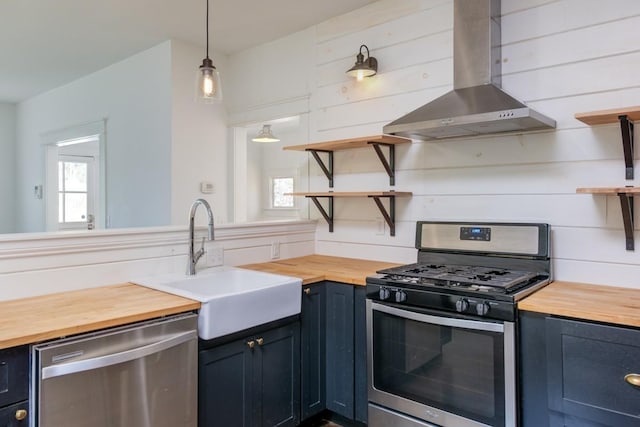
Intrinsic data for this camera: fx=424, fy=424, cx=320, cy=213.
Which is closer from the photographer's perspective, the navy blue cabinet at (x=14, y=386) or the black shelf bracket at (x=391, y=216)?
the navy blue cabinet at (x=14, y=386)

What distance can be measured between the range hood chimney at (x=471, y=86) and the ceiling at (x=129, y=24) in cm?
83

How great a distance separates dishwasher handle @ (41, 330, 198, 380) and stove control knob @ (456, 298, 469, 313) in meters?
1.08

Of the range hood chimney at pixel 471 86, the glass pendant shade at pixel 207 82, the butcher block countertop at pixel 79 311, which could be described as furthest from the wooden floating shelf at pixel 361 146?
the butcher block countertop at pixel 79 311

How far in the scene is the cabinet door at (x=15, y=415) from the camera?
1260 mm

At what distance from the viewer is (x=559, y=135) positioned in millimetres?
2070

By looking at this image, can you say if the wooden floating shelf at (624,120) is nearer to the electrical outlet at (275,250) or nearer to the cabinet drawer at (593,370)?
the cabinet drawer at (593,370)

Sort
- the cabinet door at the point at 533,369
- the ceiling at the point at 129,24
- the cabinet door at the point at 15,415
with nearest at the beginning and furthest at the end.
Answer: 1. the cabinet door at the point at 15,415
2. the cabinet door at the point at 533,369
3. the ceiling at the point at 129,24

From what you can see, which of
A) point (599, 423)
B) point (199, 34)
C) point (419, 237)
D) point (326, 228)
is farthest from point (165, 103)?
point (599, 423)

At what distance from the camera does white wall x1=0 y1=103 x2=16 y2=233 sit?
5695 mm

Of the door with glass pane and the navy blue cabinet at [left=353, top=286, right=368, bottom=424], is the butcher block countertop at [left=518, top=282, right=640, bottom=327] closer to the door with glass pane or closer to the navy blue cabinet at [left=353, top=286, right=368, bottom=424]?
the navy blue cabinet at [left=353, top=286, right=368, bottom=424]

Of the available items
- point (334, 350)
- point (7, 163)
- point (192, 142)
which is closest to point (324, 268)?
point (334, 350)

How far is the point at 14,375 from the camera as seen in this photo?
1284 mm

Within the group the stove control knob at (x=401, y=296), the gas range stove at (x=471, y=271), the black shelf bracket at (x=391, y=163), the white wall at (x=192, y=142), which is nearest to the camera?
the gas range stove at (x=471, y=271)

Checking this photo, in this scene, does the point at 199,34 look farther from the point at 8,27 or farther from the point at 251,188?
the point at 251,188
